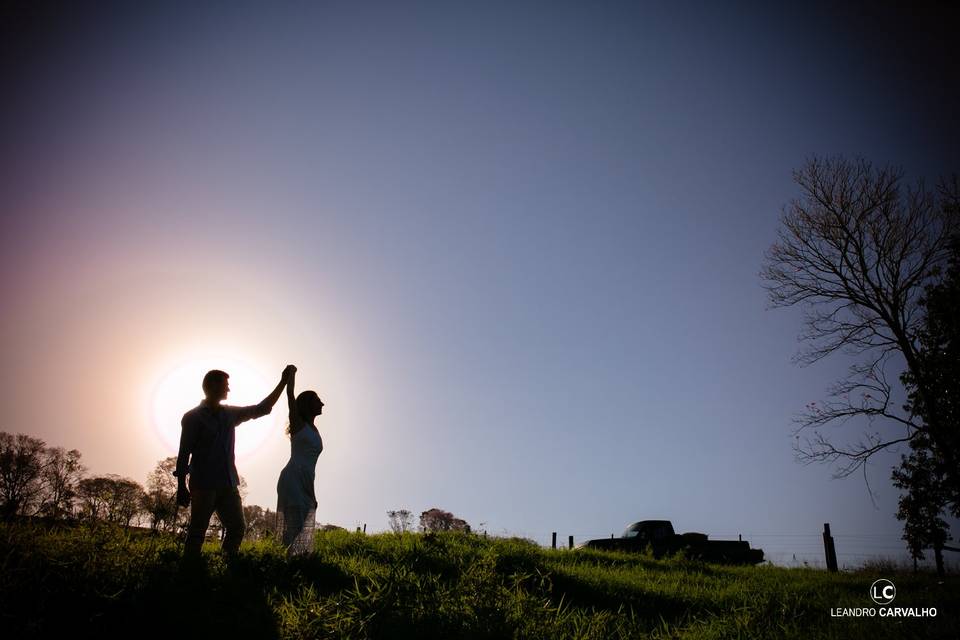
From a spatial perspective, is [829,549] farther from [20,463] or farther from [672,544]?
[20,463]

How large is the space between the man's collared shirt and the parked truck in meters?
13.9

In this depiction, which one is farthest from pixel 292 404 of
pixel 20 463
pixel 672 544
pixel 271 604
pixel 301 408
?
pixel 20 463

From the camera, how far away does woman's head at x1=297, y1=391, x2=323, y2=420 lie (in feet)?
20.6

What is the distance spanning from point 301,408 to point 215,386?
124cm

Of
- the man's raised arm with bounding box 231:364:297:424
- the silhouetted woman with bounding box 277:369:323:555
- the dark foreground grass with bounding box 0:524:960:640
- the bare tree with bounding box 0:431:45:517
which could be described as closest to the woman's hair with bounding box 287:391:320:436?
the silhouetted woman with bounding box 277:369:323:555

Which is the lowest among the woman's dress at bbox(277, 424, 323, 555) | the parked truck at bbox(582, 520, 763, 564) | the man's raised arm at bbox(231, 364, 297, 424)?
the parked truck at bbox(582, 520, 763, 564)

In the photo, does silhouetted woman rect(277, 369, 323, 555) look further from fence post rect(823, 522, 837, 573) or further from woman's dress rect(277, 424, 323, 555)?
fence post rect(823, 522, 837, 573)

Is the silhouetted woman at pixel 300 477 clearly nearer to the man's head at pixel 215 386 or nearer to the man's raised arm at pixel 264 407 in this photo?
the man's raised arm at pixel 264 407

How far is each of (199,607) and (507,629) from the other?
2097 millimetres

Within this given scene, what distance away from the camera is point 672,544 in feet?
55.0

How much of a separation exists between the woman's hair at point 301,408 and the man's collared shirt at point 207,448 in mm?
969

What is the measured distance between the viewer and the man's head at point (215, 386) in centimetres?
524

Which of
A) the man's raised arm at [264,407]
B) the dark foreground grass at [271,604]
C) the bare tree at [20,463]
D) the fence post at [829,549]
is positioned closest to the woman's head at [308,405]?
the man's raised arm at [264,407]

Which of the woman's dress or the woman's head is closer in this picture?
the woman's dress
